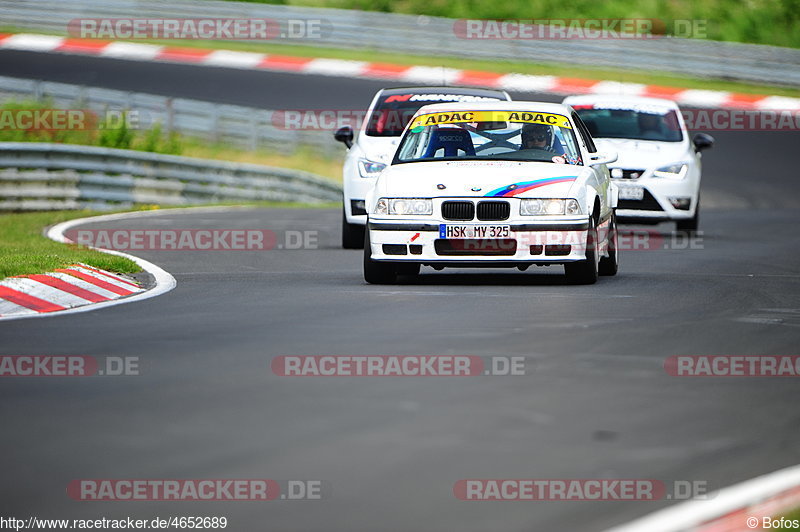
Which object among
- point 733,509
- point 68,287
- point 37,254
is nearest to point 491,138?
point 68,287

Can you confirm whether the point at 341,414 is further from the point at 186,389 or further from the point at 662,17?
the point at 662,17

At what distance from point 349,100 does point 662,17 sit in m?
11.5

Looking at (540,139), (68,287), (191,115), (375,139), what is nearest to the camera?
(68,287)

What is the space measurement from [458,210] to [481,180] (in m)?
0.30

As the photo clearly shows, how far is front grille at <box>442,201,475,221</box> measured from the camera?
39.0ft

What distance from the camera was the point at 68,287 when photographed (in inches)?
452

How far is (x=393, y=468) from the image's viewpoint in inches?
223

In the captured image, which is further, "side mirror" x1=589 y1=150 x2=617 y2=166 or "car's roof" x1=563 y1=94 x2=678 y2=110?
"car's roof" x1=563 y1=94 x2=678 y2=110

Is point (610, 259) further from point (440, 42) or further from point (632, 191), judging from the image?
point (440, 42)

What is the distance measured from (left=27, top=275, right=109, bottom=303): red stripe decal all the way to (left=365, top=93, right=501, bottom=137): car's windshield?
597 centimetres

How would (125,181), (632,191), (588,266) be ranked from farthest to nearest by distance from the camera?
(125,181)
(632,191)
(588,266)

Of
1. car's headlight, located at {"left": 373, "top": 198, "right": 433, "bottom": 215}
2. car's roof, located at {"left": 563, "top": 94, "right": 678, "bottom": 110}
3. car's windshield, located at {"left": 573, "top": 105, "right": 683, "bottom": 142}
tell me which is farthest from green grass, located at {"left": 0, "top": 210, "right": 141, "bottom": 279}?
car's windshield, located at {"left": 573, "top": 105, "right": 683, "bottom": 142}

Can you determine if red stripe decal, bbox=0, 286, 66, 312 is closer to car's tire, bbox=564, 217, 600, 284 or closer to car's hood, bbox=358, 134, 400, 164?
car's tire, bbox=564, 217, 600, 284

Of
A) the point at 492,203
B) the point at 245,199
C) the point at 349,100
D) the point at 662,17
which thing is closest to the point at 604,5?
the point at 662,17
